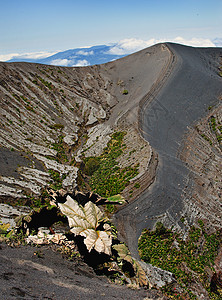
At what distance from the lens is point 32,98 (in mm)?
41000

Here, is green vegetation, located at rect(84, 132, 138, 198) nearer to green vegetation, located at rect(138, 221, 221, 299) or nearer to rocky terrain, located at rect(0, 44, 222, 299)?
rocky terrain, located at rect(0, 44, 222, 299)

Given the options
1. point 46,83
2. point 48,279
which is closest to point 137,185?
point 48,279

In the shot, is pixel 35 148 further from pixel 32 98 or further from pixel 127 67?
pixel 127 67

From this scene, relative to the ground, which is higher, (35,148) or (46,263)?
(35,148)

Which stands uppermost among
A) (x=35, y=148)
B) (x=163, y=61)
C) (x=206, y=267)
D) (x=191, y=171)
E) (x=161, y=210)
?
(x=163, y=61)

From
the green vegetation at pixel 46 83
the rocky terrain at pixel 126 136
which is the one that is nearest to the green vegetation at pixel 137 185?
the rocky terrain at pixel 126 136

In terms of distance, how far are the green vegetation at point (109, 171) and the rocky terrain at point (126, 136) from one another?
0.58 ft

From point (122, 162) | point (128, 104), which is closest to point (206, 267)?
point (122, 162)

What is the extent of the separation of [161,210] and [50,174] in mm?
14642

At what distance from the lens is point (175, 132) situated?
36.3 m

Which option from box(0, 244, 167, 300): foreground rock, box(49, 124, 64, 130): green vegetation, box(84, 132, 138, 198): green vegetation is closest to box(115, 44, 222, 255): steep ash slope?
box(84, 132, 138, 198): green vegetation

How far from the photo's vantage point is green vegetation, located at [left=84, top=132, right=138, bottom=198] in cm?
2686

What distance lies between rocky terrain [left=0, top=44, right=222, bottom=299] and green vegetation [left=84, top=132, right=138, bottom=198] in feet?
0.58

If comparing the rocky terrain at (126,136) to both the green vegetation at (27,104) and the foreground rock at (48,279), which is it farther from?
the foreground rock at (48,279)
